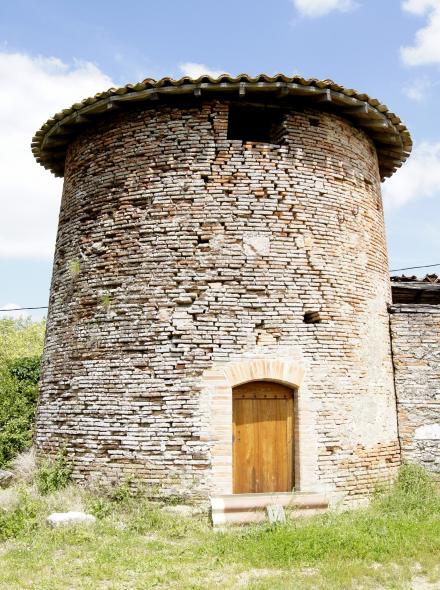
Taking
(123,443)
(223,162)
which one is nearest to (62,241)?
(223,162)

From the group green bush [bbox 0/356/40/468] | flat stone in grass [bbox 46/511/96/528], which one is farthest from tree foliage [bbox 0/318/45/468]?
flat stone in grass [bbox 46/511/96/528]

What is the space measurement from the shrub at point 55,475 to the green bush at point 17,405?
214 centimetres

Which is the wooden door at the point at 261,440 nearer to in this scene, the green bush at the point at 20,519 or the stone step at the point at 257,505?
the stone step at the point at 257,505

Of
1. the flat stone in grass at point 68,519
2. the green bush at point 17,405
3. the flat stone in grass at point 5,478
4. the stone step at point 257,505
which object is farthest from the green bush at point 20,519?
the green bush at point 17,405

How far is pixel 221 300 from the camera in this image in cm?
802

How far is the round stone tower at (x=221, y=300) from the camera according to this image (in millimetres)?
7816

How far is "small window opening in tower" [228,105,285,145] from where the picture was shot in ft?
29.7

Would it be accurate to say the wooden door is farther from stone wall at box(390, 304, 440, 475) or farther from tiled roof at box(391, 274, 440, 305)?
tiled roof at box(391, 274, 440, 305)

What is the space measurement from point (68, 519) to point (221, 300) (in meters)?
3.53

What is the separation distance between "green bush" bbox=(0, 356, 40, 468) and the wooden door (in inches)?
184

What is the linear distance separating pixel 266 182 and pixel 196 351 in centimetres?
288

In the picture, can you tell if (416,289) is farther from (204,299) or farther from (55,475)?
(55,475)

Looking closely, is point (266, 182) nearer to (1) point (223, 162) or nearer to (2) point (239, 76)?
(1) point (223, 162)

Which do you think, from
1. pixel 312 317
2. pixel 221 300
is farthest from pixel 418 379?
pixel 221 300
